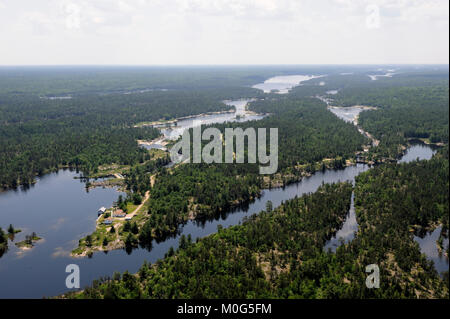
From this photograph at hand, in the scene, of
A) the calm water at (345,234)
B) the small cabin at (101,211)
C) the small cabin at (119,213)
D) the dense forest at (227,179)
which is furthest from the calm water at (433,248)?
the small cabin at (101,211)

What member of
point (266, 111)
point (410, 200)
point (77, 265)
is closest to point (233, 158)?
point (410, 200)

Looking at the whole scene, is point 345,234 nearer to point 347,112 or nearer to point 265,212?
point 265,212

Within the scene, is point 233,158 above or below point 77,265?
above

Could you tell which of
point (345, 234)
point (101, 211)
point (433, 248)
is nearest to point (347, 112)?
point (345, 234)

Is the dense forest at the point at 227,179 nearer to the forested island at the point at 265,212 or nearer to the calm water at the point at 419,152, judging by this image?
the forested island at the point at 265,212

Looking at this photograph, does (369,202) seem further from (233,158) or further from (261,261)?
(233,158)

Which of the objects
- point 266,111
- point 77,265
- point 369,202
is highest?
point 266,111

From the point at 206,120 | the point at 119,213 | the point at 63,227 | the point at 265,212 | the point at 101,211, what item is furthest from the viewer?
the point at 206,120
